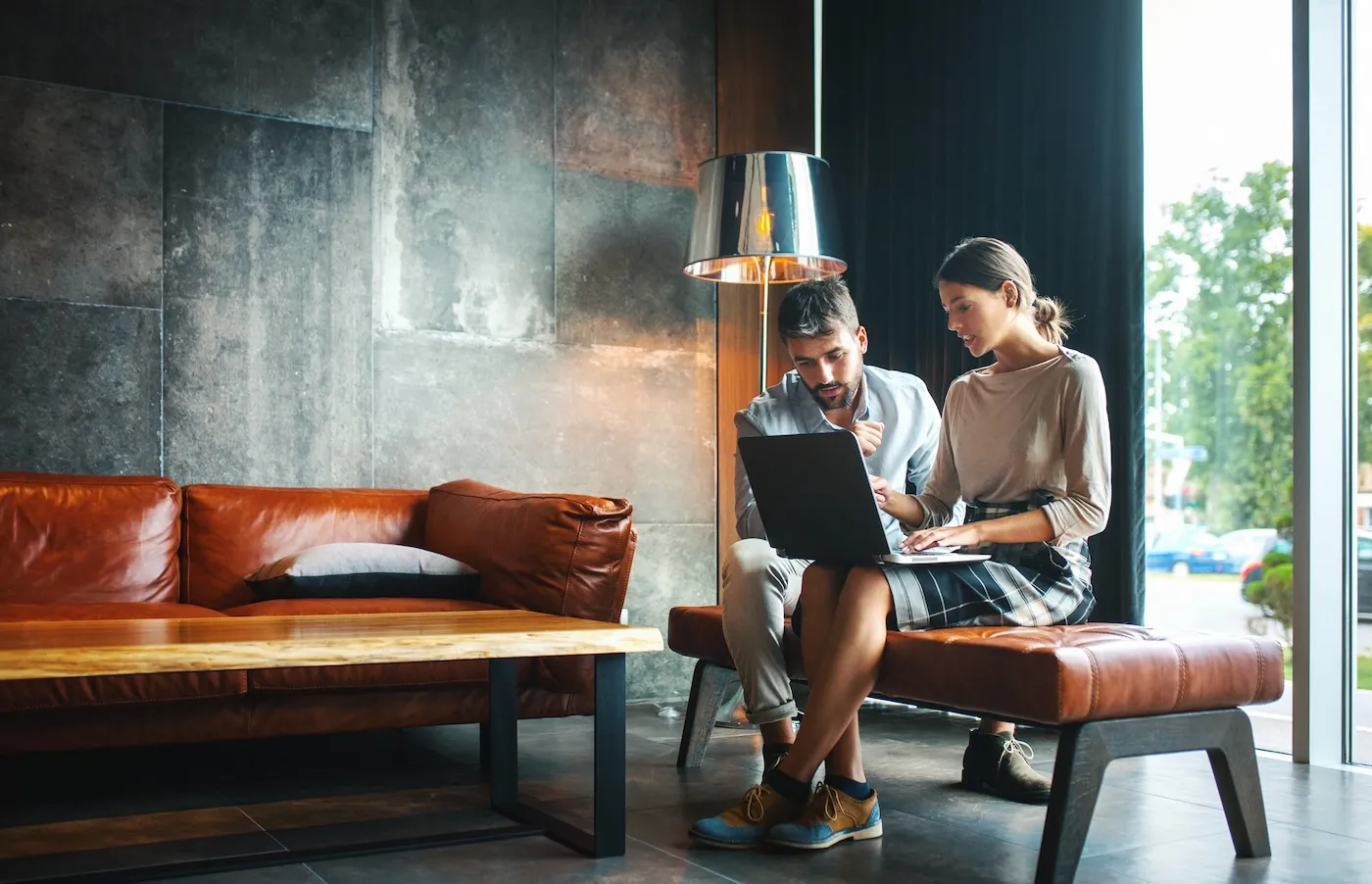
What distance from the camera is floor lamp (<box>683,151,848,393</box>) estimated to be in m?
Answer: 3.97

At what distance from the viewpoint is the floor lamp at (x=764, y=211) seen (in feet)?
13.0

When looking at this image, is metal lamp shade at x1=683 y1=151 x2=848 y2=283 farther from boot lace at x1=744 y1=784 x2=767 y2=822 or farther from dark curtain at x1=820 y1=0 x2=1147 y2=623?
boot lace at x1=744 y1=784 x2=767 y2=822

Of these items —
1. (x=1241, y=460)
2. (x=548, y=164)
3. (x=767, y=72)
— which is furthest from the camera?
(x=767, y=72)

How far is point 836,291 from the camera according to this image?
116 inches

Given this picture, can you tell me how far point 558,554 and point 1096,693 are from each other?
1.49 m

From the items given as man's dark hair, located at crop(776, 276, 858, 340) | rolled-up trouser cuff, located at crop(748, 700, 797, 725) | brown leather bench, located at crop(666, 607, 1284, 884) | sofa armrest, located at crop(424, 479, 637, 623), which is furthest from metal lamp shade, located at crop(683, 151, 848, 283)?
brown leather bench, located at crop(666, 607, 1284, 884)

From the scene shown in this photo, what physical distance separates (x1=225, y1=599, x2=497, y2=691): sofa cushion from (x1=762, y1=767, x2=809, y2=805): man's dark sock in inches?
37.0

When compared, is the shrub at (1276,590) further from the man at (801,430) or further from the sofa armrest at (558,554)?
the sofa armrest at (558,554)

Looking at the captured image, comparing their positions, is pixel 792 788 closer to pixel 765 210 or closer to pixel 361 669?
pixel 361 669

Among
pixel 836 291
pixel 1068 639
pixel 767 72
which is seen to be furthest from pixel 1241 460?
pixel 767 72

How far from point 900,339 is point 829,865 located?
2400mm

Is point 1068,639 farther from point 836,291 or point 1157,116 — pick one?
point 1157,116

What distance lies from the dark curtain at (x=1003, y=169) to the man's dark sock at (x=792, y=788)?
1542 mm

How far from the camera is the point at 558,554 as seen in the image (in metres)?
3.16
